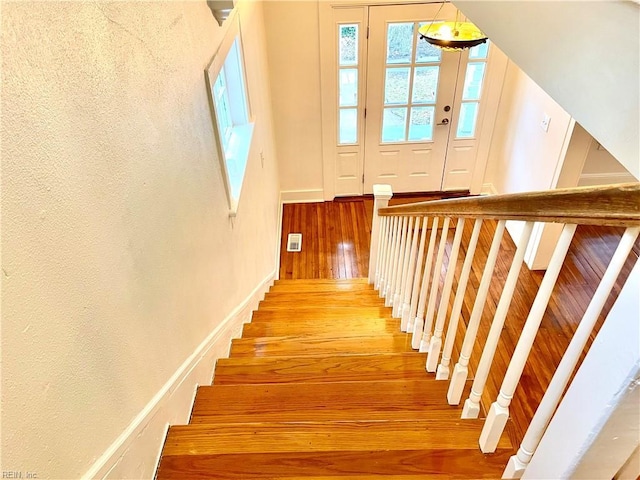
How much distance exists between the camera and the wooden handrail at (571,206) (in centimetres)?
65

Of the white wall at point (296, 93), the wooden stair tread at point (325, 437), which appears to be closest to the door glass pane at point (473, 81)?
the white wall at point (296, 93)

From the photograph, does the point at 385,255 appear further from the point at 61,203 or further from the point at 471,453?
the point at 61,203

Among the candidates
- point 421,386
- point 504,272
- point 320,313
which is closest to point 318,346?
point 320,313

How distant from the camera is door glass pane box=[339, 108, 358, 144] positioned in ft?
14.8

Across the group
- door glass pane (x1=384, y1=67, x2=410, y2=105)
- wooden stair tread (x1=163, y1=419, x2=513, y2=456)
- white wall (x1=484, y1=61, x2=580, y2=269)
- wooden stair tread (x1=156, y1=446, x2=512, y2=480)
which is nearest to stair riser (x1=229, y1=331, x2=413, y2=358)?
wooden stair tread (x1=163, y1=419, x2=513, y2=456)

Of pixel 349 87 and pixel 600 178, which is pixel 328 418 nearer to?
pixel 349 87

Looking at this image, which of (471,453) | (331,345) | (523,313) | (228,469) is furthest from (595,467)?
(523,313)

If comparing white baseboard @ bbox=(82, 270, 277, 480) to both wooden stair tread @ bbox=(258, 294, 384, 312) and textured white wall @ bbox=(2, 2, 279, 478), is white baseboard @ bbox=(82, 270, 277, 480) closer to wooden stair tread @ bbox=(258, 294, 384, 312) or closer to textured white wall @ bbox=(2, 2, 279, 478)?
textured white wall @ bbox=(2, 2, 279, 478)

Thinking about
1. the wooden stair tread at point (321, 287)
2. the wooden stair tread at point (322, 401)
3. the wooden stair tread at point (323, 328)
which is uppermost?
the wooden stair tread at point (322, 401)

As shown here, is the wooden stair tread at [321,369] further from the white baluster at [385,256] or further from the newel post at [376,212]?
the newel post at [376,212]

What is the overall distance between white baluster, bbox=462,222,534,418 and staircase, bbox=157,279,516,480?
0.17 feet

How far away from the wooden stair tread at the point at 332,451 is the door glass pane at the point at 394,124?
3.69m

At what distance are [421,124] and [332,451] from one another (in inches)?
154

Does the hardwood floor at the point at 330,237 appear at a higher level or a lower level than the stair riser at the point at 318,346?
lower
